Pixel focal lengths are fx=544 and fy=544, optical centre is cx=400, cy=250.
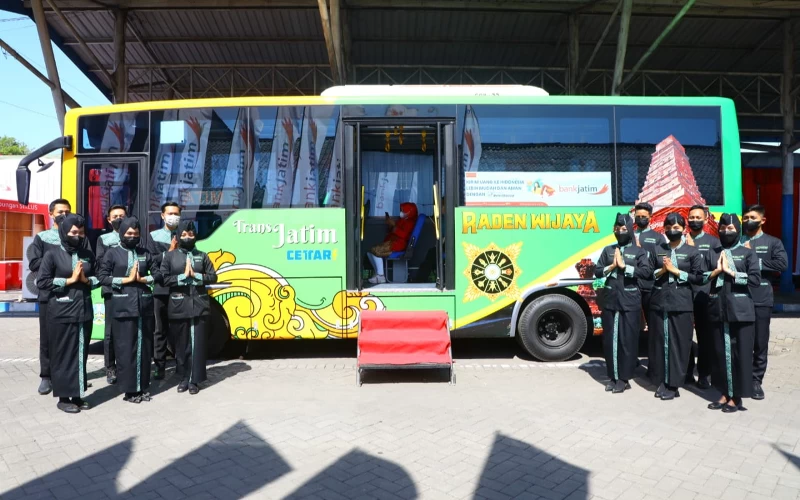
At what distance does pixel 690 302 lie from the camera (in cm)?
540

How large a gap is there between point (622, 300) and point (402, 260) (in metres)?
3.54

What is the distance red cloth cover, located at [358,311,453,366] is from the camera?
6.10m

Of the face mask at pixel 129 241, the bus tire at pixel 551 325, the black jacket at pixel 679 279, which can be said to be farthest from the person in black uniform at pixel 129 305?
the black jacket at pixel 679 279

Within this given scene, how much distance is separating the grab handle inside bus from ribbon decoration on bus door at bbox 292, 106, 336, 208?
2889mm

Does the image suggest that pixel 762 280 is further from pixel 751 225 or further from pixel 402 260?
pixel 402 260

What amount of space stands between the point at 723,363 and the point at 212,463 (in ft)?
15.1

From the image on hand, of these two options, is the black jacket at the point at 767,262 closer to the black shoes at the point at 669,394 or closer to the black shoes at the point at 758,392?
the black shoes at the point at 758,392

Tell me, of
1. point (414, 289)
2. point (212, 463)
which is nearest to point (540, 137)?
point (414, 289)

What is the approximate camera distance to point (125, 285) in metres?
5.34

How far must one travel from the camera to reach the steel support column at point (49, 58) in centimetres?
1181

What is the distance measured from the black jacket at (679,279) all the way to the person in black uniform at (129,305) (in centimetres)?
513

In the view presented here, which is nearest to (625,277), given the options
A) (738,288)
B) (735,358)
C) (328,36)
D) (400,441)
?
(738,288)

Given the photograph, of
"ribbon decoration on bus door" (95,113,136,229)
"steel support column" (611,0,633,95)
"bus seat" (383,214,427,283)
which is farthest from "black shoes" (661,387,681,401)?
"steel support column" (611,0,633,95)

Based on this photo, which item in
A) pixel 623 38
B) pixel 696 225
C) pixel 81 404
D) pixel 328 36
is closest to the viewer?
pixel 81 404
